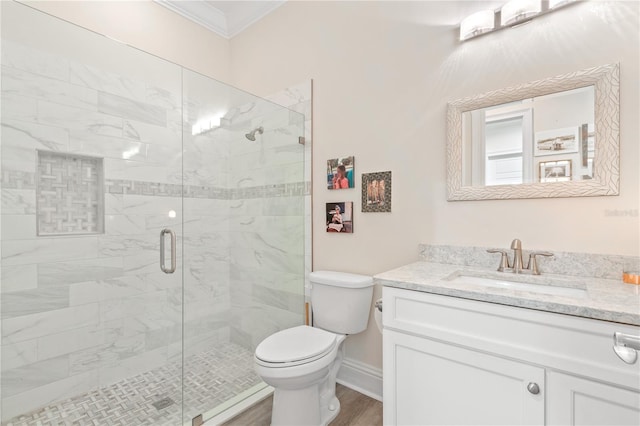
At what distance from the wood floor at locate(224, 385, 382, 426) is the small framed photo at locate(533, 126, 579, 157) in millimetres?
1601

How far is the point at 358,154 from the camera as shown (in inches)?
79.2

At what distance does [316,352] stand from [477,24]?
5.89 feet

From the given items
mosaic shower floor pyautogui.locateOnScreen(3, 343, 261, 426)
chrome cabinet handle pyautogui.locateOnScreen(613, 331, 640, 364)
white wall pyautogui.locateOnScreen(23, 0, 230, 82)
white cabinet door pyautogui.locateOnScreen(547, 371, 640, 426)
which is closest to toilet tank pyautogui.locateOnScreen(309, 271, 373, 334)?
mosaic shower floor pyautogui.locateOnScreen(3, 343, 261, 426)

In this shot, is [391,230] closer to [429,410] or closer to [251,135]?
[429,410]

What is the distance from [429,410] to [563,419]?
0.44 meters

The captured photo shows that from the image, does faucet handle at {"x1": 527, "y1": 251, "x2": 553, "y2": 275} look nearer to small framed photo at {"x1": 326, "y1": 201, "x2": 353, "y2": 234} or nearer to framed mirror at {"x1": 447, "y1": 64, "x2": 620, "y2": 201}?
framed mirror at {"x1": 447, "y1": 64, "x2": 620, "y2": 201}

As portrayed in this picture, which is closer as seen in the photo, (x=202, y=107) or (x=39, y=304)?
(x=39, y=304)

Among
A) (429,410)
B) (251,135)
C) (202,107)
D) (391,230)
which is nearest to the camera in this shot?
(429,410)

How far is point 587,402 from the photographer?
2.95 ft

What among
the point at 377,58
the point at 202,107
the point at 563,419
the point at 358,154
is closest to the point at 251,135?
the point at 202,107

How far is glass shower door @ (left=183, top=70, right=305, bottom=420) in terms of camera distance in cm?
193

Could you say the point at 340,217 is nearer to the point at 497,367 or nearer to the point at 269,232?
the point at 269,232

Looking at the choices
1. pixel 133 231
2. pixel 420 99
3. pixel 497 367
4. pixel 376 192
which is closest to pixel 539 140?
pixel 420 99

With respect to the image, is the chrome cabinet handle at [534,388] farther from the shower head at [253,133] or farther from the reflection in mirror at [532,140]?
the shower head at [253,133]
